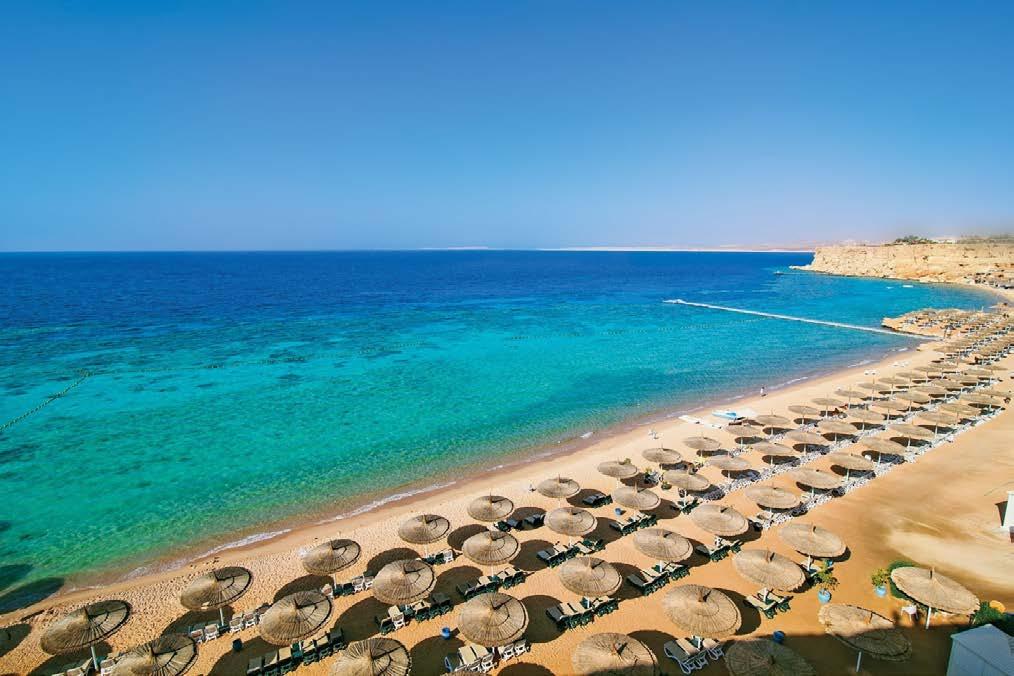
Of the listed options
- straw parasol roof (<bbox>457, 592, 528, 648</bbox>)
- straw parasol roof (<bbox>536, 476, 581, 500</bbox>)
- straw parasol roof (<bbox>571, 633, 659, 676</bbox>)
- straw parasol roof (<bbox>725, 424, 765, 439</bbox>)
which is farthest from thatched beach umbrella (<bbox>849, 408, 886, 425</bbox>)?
straw parasol roof (<bbox>457, 592, 528, 648</bbox>)

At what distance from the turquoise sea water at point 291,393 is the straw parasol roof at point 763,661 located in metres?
17.8

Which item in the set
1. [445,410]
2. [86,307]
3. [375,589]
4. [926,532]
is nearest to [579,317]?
[445,410]

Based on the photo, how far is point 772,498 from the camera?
20016 millimetres

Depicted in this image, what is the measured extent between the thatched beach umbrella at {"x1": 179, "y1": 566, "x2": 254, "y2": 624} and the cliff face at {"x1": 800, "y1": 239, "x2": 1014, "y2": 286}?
503ft

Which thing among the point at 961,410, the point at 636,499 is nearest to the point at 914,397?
the point at 961,410

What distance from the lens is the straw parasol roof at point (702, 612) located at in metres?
12.9

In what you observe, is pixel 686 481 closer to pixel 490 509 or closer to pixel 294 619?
pixel 490 509

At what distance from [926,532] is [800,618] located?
9.29 m

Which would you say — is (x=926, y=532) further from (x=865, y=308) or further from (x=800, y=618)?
(x=865, y=308)

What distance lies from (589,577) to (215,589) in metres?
11.8

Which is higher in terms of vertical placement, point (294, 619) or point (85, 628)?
point (294, 619)

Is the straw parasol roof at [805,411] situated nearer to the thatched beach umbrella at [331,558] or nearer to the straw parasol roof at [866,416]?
the straw parasol roof at [866,416]

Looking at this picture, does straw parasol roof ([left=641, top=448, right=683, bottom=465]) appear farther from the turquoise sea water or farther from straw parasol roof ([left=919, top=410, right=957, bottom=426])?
straw parasol roof ([left=919, top=410, right=957, bottom=426])

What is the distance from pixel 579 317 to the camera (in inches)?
3248
